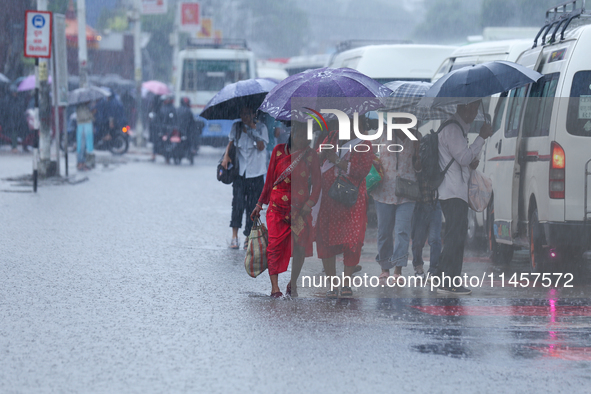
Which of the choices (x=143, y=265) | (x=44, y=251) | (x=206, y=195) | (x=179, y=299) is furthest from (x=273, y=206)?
(x=206, y=195)

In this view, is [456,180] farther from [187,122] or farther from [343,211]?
[187,122]

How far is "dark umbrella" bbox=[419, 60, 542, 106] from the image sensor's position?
7789 mm

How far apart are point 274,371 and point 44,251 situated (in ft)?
17.3

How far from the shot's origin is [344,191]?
7.75 meters

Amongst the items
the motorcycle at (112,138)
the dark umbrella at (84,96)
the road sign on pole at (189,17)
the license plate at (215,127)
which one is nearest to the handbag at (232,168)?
the dark umbrella at (84,96)

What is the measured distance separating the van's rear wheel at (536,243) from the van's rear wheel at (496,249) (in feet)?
3.39

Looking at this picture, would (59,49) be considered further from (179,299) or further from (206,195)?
(179,299)

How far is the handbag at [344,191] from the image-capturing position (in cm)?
775

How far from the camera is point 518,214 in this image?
9.01 metres

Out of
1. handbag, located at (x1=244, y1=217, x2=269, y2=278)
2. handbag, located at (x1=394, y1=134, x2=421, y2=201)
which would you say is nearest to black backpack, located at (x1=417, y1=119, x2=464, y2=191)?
handbag, located at (x1=394, y1=134, x2=421, y2=201)

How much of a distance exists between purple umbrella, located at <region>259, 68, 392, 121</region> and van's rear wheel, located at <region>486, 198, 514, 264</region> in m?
2.64

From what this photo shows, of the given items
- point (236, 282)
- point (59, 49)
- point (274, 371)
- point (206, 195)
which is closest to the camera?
point (274, 371)

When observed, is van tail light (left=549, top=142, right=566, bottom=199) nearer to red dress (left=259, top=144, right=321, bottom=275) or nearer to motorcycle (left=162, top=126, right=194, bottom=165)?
red dress (left=259, top=144, right=321, bottom=275)

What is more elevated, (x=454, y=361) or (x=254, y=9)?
(x=254, y=9)
